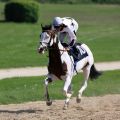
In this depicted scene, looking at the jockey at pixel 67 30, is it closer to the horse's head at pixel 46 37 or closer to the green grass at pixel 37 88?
the horse's head at pixel 46 37

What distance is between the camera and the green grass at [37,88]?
16359 millimetres

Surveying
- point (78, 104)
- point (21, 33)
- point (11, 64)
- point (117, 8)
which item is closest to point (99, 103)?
point (78, 104)

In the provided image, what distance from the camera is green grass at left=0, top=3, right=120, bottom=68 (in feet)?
83.0

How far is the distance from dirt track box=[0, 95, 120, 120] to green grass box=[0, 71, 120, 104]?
25.6 inches

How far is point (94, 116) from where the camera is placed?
12.7 meters

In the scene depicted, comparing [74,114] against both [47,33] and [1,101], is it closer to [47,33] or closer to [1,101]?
[47,33]

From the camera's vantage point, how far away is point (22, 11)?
43562 millimetres

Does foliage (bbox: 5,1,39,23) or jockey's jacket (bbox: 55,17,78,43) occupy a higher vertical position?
jockey's jacket (bbox: 55,17,78,43)

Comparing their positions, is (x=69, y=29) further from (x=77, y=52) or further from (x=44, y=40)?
(x=44, y=40)

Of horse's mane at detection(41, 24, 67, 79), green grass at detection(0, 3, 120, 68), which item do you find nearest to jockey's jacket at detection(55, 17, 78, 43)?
horse's mane at detection(41, 24, 67, 79)

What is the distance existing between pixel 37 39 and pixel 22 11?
37.1 feet

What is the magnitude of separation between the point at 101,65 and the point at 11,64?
11.6 ft

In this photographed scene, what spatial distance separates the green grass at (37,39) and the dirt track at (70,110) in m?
7.68

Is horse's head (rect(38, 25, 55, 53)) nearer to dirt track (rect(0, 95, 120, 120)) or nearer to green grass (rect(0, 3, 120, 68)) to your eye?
dirt track (rect(0, 95, 120, 120))
